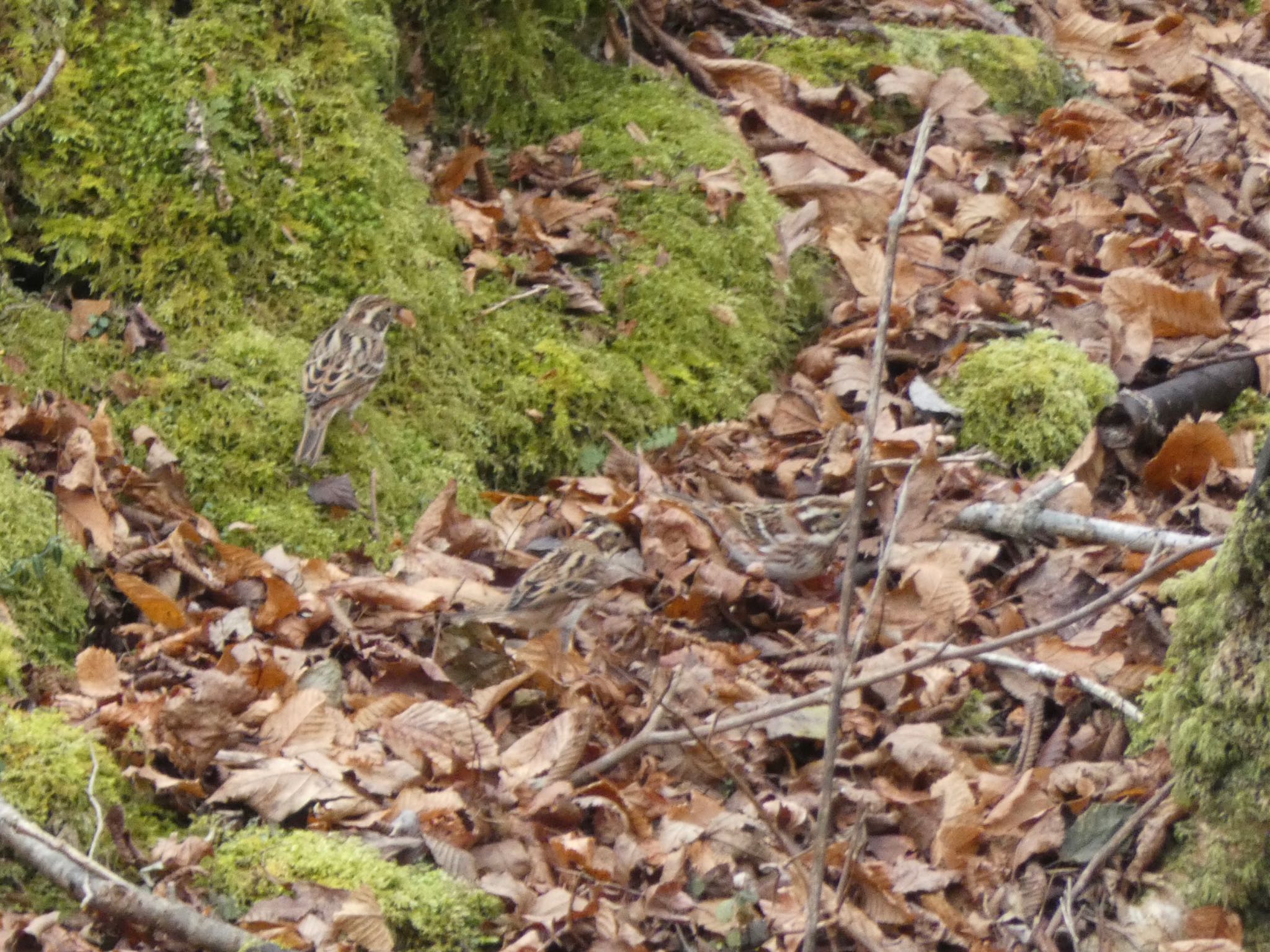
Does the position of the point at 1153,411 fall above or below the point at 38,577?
below

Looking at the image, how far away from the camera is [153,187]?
643 cm

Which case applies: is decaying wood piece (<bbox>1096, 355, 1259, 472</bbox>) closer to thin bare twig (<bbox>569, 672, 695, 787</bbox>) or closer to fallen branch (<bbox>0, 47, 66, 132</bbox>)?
thin bare twig (<bbox>569, 672, 695, 787</bbox>)

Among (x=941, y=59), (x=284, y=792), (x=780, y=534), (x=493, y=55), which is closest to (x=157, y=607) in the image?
(x=284, y=792)

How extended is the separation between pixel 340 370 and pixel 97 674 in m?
1.85

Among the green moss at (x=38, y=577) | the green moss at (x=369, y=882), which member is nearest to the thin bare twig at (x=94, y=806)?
the green moss at (x=369, y=882)

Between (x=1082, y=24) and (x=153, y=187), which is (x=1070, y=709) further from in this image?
(x=1082, y=24)

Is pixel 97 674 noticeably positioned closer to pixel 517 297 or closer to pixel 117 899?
pixel 117 899

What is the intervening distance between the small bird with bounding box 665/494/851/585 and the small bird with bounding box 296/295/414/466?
1462mm

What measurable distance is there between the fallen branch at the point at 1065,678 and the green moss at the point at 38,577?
10.0 feet

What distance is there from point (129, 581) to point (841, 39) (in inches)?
258

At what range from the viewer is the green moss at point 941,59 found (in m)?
9.52

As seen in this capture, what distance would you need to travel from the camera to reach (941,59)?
9.88m

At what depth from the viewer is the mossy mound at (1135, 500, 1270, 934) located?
3.67 m

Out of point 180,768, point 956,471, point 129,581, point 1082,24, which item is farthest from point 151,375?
point 1082,24
